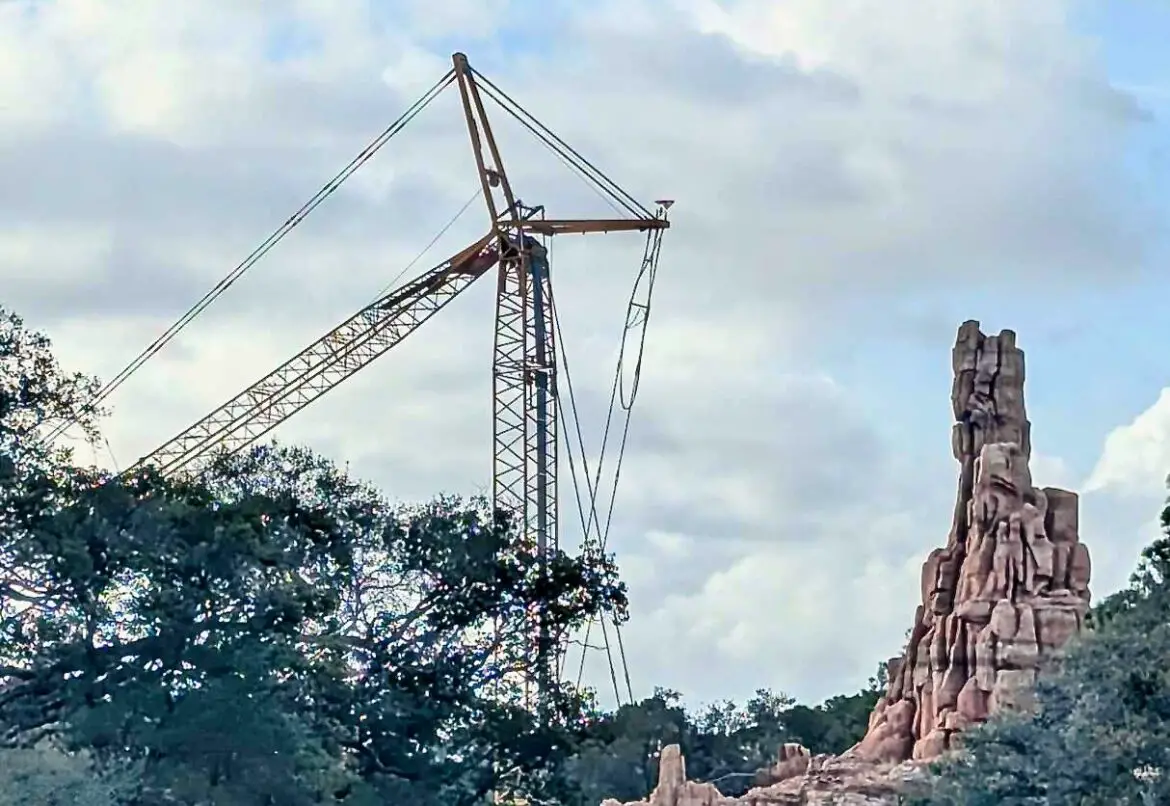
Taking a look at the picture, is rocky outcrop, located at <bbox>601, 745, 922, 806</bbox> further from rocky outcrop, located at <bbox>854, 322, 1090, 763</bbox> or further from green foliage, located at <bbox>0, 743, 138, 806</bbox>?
green foliage, located at <bbox>0, 743, 138, 806</bbox>

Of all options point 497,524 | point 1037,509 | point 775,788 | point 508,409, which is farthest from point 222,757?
point 508,409

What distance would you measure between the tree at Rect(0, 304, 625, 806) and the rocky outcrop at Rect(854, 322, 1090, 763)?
41.0 feet

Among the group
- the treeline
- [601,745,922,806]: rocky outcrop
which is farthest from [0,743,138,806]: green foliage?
[601,745,922,806]: rocky outcrop

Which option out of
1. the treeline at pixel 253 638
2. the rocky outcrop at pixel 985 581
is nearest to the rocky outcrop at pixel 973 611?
the rocky outcrop at pixel 985 581

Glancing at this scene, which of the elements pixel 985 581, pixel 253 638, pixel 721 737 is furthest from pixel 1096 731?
pixel 721 737

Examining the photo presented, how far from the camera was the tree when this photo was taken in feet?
173

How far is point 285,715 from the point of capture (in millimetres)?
53031

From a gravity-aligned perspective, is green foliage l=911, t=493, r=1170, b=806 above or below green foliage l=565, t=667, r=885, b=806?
below

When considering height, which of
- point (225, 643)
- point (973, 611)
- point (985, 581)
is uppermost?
point (985, 581)

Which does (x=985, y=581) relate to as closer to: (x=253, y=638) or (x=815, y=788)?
(x=815, y=788)

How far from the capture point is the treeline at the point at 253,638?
2069 inches

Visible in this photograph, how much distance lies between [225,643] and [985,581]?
23.0 meters

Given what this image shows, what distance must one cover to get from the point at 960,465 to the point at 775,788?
37.5 feet

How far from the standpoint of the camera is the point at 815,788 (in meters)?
64.1
